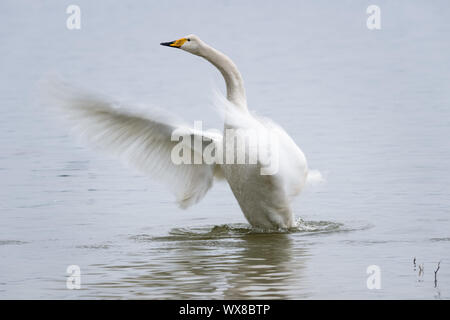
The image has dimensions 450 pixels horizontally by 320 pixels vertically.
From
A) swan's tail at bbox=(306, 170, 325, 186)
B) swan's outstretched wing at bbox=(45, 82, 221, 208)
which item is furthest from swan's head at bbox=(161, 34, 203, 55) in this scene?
swan's tail at bbox=(306, 170, 325, 186)

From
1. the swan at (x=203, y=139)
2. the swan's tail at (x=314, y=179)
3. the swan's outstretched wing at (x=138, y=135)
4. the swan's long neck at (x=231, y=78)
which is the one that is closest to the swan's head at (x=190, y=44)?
the swan at (x=203, y=139)

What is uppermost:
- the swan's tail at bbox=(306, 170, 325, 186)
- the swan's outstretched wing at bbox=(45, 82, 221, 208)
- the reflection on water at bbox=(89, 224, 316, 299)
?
the swan's outstretched wing at bbox=(45, 82, 221, 208)

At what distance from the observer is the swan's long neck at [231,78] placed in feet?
34.4

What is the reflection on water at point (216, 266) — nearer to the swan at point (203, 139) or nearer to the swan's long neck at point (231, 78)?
the swan at point (203, 139)

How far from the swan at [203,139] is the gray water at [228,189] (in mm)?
238

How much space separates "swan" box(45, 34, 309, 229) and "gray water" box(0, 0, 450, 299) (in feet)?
0.78

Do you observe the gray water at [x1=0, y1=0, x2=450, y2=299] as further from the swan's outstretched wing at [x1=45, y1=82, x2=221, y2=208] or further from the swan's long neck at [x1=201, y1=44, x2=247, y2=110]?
the swan's long neck at [x1=201, y1=44, x2=247, y2=110]

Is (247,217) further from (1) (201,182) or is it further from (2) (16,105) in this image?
(2) (16,105)

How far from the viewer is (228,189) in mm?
13281

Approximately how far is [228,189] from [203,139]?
269 cm

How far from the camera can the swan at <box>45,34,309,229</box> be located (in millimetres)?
10234

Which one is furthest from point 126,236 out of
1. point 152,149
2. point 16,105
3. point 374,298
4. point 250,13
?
point 250,13

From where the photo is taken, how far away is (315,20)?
96.5ft

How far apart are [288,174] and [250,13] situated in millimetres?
22065
